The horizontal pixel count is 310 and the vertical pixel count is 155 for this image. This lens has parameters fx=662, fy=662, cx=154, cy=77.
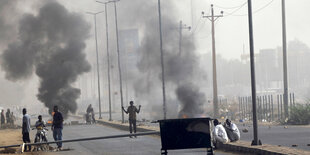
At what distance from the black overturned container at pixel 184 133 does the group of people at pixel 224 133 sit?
6.07 m

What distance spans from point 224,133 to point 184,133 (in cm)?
723

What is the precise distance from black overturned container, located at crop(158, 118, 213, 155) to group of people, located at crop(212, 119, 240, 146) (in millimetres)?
6065

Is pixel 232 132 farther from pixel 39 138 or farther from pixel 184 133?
pixel 184 133

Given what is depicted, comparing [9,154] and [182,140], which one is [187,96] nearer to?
[9,154]

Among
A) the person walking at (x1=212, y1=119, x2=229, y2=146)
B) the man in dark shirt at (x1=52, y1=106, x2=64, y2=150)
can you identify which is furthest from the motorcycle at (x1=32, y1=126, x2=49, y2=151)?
the person walking at (x1=212, y1=119, x2=229, y2=146)

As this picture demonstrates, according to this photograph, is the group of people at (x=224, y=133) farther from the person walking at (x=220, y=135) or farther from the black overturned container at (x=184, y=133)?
the black overturned container at (x=184, y=133)

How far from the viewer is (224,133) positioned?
67.3 feet


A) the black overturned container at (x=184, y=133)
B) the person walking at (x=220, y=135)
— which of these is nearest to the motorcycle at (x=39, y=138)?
the person walking at (x=220, y=135)

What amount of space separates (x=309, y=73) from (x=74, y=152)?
14525cm

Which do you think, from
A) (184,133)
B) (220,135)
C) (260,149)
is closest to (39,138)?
(220,135)

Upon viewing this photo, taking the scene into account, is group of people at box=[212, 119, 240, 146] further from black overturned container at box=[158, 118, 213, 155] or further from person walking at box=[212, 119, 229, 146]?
black overturned container at box=[158, 118, 213, 155]

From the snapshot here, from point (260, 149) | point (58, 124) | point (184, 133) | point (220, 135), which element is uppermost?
point (184, 133)

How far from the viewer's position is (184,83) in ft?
185

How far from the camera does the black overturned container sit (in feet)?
44.0
